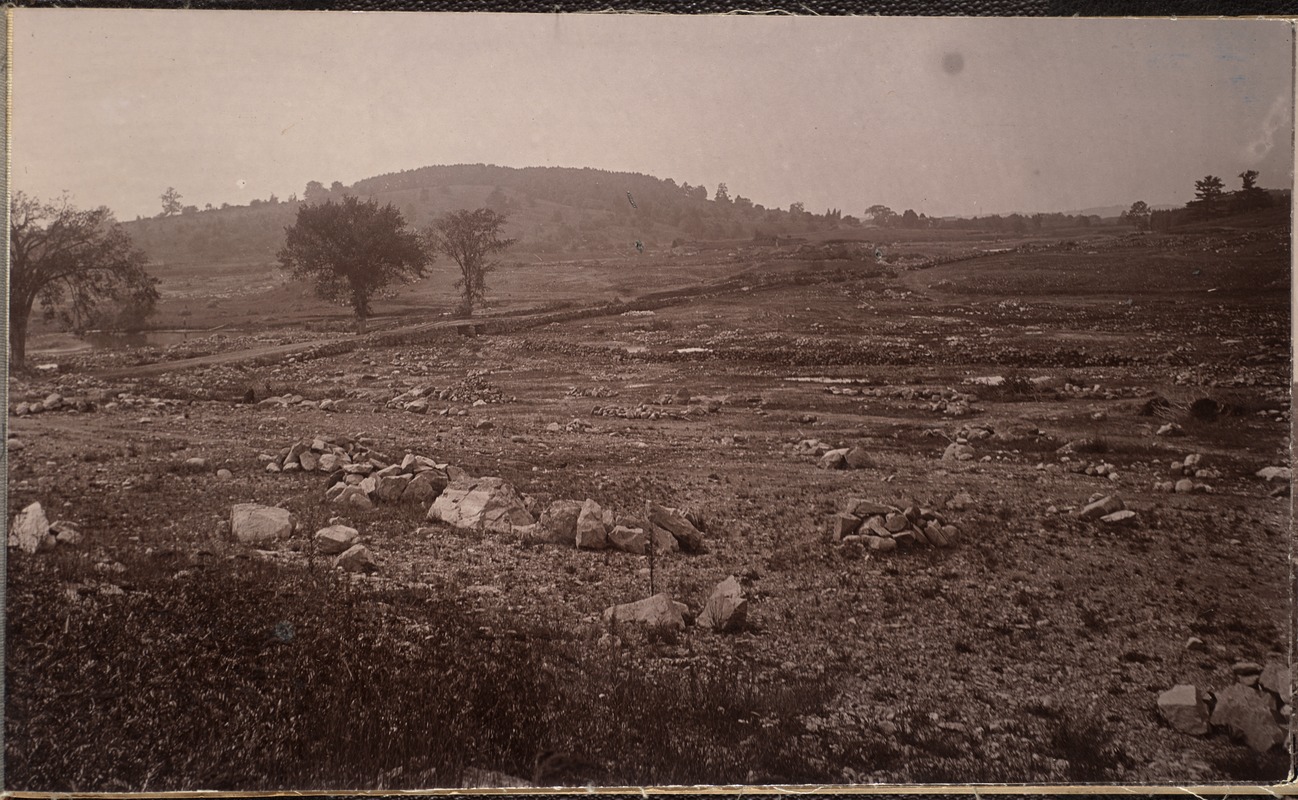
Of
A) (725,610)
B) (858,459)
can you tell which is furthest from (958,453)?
(725,610)

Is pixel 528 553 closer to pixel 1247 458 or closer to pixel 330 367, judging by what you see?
pixel 330 367

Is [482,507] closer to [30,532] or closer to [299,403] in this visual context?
[299,403]

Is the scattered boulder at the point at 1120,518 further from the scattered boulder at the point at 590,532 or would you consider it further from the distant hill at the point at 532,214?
the scattered boulder at the point at 590,532

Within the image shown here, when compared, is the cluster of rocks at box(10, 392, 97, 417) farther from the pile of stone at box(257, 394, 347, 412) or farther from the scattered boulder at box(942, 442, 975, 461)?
the scattered boulder at box(942, 442, 975, 461)

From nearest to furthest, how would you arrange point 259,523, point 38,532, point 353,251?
point 38,532
point 259,523
point 353,251

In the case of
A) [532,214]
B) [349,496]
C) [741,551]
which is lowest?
[741,551]

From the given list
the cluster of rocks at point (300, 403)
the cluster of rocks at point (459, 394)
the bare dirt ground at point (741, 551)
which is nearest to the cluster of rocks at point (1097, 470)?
the bare dirt ground at point (741, 551)
